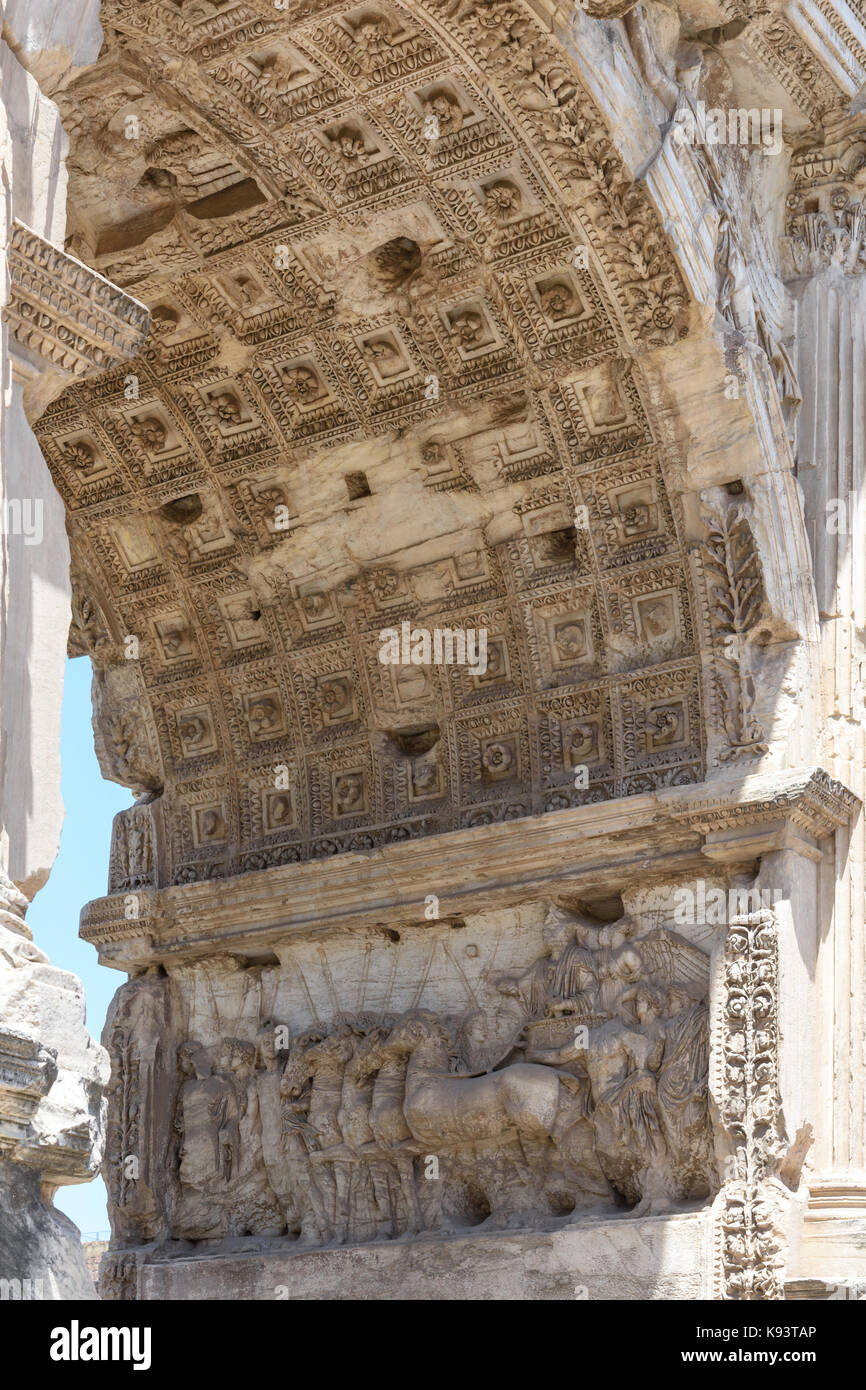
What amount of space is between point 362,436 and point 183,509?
55.0 inches

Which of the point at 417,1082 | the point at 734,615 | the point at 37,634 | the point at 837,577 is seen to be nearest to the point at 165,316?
the point at 734,615

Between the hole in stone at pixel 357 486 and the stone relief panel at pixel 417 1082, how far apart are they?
106 inches

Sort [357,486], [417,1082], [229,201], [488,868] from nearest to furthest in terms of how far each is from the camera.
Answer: [229,201] < [417,1082] < [488,868] < [357,486]

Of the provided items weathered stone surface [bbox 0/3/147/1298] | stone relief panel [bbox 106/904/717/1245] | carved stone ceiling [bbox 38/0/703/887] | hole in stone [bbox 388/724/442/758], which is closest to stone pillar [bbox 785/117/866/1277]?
stone relief panel [bbox 106/904/717/1245]

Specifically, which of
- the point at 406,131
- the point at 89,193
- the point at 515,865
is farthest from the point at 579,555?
the point at 89,193

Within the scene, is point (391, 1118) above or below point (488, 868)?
below

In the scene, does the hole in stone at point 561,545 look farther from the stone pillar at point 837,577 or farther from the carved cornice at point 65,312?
the carved cornice at point 65,312

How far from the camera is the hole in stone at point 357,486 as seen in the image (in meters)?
12.3

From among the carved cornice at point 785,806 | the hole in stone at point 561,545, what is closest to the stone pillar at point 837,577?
the carved cornice at point 785,806

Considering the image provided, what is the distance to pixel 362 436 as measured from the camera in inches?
477

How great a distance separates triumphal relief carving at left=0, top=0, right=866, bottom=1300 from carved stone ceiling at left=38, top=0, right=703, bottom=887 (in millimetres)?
27

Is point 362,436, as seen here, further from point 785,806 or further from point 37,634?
point 37,634

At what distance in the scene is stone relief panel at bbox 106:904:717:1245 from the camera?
11.2 metres

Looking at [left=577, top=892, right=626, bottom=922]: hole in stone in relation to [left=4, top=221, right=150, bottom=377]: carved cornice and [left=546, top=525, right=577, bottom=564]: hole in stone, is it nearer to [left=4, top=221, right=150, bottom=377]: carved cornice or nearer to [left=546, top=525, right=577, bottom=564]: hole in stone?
[left=546, top=525, right=577, bottom=564]: hole in stone
